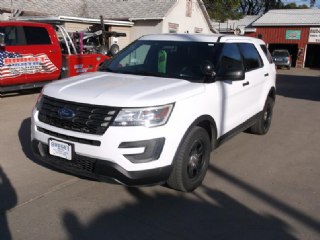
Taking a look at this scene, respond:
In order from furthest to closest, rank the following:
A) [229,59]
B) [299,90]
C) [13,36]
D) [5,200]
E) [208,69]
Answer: [299,90] < [13,36] < [229,59] < [208,69] < [5,200]

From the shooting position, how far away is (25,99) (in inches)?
392

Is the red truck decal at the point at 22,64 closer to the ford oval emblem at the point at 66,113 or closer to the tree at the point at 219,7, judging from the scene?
the ford oval emblem at the point at 66,113

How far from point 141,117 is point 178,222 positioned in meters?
1.11

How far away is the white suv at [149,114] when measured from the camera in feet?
12.1

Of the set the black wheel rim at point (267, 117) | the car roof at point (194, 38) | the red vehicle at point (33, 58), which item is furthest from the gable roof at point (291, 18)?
the car roof at point (194, 38)

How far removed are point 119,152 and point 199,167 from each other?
1230 mm

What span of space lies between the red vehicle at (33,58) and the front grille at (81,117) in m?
6.00

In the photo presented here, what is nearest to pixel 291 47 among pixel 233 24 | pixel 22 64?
pixel 233 24

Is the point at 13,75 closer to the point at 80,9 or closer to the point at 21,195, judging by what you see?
the point at 21,195

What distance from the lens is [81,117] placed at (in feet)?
12.4

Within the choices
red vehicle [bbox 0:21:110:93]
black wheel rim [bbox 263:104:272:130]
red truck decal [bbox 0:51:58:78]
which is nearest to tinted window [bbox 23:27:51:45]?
red vehicle [bbox 0:21:110:93]

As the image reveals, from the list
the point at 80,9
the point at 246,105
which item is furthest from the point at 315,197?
the point at 80,9

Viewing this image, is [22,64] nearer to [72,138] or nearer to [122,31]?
[72,138]

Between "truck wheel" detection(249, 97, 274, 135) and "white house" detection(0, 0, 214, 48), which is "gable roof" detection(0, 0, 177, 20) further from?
"truck wheel" detection(249, 97, 274, 135)
